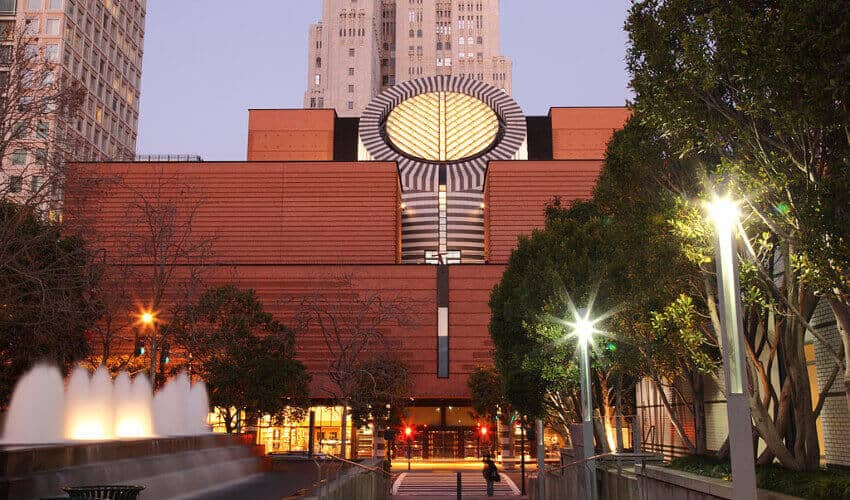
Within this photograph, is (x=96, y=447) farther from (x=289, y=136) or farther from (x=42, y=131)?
(x=289, y=136)

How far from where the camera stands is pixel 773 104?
11.5 m

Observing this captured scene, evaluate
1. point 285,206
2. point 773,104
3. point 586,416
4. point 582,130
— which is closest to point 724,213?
point 773,104

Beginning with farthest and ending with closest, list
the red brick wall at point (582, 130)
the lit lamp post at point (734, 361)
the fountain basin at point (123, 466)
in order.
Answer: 1. the red brick wall at point (582, 130)
2. the fountain basin at point (123, 466)
3. the lit lamp post at point (734, 361)

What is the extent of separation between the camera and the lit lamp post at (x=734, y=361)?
943 cm

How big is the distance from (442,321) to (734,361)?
55.2 m

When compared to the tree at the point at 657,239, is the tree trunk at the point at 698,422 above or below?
below

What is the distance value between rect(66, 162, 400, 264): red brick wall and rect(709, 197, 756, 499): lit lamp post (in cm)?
6195

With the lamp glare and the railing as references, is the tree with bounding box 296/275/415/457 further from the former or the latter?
→ the lamp glare

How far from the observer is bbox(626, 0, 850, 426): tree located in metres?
10.4

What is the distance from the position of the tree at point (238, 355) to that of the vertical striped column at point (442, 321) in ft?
51.9

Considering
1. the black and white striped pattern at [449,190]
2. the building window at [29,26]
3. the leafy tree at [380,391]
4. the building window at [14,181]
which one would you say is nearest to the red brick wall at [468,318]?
the leafy tree at [380,391]

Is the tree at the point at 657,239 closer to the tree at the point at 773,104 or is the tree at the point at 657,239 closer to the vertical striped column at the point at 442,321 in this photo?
the tree at the point at 773,104

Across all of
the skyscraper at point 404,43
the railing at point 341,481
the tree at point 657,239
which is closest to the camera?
the railing at point 341,481

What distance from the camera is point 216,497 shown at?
63.2 ft
